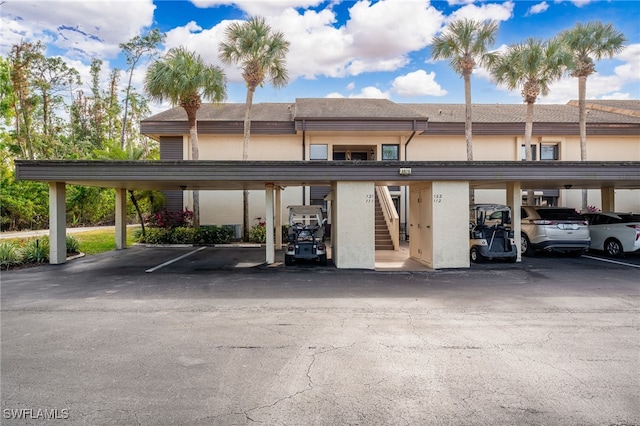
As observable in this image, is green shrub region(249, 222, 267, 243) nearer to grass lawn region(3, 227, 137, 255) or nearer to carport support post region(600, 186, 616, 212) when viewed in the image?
grass lawn region(3, 227, 137, 255)

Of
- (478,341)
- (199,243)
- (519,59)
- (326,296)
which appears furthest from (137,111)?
(478,341)

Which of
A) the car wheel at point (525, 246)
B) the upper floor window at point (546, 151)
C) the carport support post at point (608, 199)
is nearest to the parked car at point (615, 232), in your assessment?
the car wheel at point (525, 246)

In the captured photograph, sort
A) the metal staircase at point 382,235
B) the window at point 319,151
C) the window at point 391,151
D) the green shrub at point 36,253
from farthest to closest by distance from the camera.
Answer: the window at point 391,151, the window at point 319,151, the metal staircase at point 382,235, the green shrub at point 36,253

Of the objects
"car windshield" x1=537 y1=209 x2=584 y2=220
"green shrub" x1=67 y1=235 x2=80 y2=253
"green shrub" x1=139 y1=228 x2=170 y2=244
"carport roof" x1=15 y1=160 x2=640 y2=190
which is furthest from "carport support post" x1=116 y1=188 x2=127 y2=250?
"car windshield" x1=537 y1=209 x2=584 y2=220

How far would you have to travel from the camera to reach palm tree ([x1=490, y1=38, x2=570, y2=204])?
1700 centimetres

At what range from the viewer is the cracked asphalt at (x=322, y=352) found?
3.40 m

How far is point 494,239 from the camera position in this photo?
39.2ft

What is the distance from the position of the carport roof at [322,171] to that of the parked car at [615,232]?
2857 mm

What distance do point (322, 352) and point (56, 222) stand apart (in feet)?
37.7

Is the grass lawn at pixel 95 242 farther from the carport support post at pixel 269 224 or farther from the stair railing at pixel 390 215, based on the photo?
the stair railing at pixel 390 215

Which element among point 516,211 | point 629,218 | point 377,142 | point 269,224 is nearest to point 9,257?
point 269,224

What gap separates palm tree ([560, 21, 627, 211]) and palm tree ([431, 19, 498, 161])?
174 inches

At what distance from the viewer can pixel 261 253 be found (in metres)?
14.9

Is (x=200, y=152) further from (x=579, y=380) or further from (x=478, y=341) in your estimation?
(x=579, y=380)
